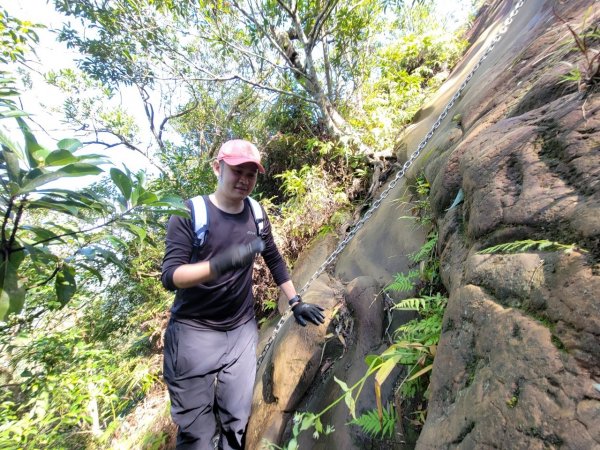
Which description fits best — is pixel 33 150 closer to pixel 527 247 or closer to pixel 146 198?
pixel 146 198

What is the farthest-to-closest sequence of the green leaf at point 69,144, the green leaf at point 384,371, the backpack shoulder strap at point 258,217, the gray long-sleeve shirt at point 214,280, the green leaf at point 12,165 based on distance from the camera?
the backpack shoulder strap at point 258,217
the gray long-sleeve shirt at point 214,280
the green leaf at point 384,371
the green leaf at point 69,144
the green leaf at point 12,165

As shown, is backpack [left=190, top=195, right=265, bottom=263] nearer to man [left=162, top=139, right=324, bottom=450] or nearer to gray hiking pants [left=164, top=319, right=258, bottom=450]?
man [left=162, top=139, right=324, bottom=450]

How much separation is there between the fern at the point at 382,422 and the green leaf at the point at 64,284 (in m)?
1.60

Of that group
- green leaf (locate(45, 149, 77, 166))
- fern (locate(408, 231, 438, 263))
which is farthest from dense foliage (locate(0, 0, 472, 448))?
fern (locate(408, 231, 438, 263))

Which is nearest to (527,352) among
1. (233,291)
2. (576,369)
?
(576,369)

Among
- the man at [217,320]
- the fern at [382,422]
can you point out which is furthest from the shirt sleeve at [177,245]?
the fern at [382,422]

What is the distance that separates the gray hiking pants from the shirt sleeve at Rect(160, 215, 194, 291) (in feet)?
1.79

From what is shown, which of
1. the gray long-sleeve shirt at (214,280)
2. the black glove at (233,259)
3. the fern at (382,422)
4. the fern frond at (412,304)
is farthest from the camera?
the gray long-sleeve shirt at (214,280)

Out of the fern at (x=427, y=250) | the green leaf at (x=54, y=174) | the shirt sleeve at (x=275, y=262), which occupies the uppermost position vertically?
the green leaf at (x=54, y=174)

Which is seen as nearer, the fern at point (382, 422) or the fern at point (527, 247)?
the fern at point (527, 247)

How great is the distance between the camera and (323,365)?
2650 millimetres

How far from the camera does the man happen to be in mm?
2365

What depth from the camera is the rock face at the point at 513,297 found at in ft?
3.10

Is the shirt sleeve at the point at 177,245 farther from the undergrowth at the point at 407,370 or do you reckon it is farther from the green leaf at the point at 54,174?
the undergrowth at the point at 407,370
